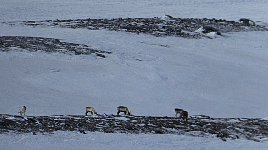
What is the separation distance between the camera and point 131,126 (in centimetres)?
1493

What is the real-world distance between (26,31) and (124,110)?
17535mm

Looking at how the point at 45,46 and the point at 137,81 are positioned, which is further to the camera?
the point at 45,46

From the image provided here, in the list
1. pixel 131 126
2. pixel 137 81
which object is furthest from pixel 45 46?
pixel 131 126

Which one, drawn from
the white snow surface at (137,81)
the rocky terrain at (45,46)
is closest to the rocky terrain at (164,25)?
the white snow surface at (137,81)

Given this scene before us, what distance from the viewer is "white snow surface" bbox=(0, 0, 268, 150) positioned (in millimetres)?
14016

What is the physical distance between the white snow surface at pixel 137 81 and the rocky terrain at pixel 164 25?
1554mm

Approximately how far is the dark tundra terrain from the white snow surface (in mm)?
431

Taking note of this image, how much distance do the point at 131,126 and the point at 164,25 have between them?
22295 millimetres

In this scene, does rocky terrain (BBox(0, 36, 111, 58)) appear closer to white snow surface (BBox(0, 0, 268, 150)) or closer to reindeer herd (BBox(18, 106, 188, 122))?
white snow surface (BBox(0, 0, 268, 150))

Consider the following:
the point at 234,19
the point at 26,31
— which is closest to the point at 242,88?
the point at 26,31

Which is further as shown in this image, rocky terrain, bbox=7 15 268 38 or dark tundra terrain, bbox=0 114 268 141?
rocky terrain, bbox=7 15 268 38

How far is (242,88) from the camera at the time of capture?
22594 mm

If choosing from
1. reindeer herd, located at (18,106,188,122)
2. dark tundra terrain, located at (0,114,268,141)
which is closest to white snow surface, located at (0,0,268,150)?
dark tundra terrain, located at (0,114,268,141)

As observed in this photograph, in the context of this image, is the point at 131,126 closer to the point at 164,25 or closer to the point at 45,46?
the point at 45,46
